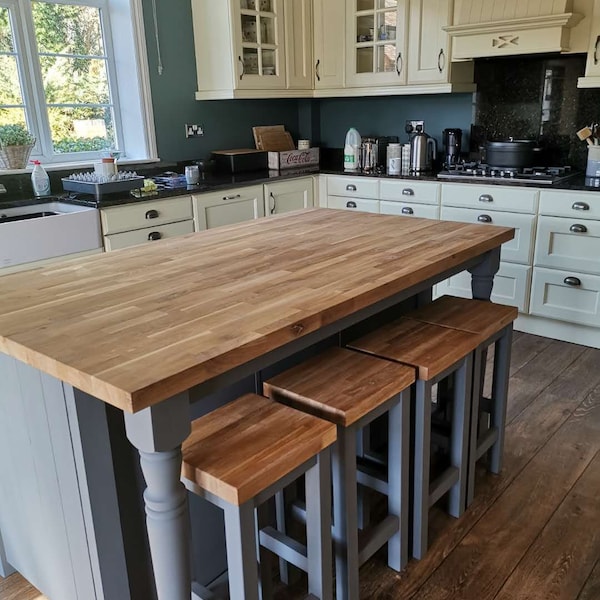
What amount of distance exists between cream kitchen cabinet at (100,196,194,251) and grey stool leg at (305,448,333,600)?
216 centimetres

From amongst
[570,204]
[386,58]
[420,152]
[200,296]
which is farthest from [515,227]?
[200,296]

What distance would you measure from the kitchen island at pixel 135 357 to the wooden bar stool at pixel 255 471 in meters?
0.08

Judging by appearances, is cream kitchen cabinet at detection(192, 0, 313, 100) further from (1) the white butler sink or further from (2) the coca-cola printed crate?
(1) the white butler sink

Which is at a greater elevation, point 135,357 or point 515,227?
point 135,357

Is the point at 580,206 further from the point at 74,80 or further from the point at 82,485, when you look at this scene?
the point at 74,80

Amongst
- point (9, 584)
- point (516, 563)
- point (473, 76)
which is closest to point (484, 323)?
point (516, 563)

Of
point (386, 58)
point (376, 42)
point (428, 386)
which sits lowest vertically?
point (428, 386)

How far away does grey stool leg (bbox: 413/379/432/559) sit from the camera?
170 cm

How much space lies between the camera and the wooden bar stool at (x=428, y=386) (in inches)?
67.0

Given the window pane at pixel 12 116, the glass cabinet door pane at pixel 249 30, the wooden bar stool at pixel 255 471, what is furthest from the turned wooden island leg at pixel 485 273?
the window pane at pixel 12 116

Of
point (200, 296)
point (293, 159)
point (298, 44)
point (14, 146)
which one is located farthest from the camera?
point (293, 159)

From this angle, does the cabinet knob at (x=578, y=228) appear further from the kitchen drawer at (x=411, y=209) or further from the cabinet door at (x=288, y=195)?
the cabinet door at (x=288, y=195)

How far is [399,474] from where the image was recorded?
65.4 inches

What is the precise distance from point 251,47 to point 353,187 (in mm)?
1148
